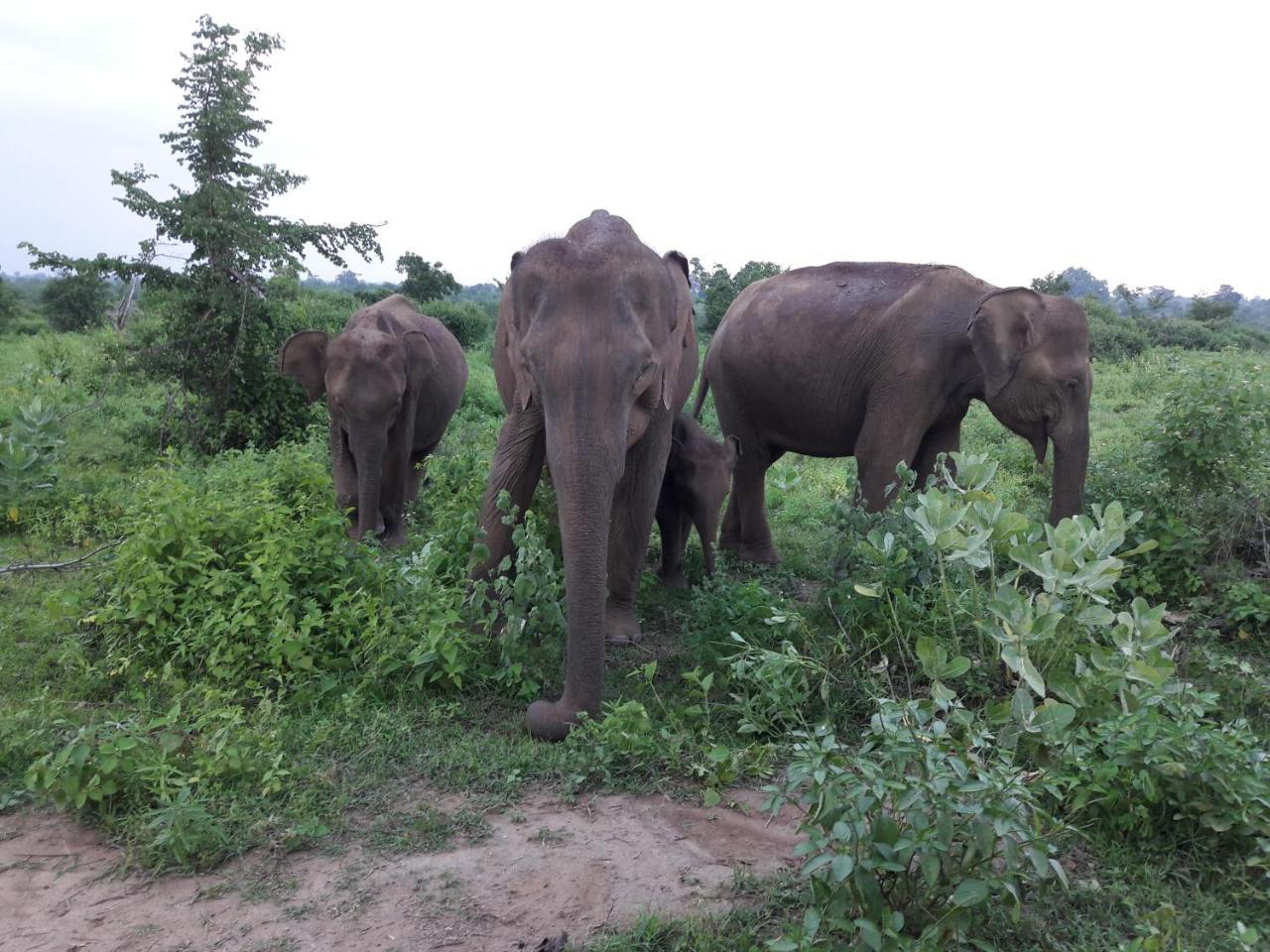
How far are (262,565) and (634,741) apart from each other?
2.21 meters

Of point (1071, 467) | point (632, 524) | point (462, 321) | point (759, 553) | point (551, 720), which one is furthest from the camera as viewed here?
point (462, 321)

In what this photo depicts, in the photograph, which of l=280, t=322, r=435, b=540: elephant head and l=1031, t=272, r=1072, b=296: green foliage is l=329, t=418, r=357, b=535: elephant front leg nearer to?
l=280, t=322, r=435, b=540: elephant head

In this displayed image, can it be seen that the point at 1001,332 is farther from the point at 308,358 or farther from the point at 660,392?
the point at 308,358

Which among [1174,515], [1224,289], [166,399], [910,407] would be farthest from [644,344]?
[1224,289]

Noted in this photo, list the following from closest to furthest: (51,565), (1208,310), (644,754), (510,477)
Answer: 1. (644,754)
2. (510,477)
3. (51,565)
4. (1208,310)

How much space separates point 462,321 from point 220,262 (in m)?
15.1

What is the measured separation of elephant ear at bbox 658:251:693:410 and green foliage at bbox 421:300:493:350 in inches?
749

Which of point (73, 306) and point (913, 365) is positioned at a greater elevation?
point (73, 306)

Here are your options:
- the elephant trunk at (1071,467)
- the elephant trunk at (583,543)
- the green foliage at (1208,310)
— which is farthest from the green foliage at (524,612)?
the green foliage at (1208,310)

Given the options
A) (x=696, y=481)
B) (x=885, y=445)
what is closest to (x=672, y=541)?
(x=696, y=481)

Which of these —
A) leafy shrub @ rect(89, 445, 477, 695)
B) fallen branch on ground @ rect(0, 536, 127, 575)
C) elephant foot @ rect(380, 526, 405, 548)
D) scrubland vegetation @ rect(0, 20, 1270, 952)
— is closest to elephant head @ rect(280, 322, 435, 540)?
elephant foot @ rect(380, 526, 405, 548)

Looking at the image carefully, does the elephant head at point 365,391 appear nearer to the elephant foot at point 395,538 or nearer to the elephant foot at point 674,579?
the elephant foot at point 395,538

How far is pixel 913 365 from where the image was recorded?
20.8 feet

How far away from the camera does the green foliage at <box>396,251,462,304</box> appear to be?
29.4 metres
